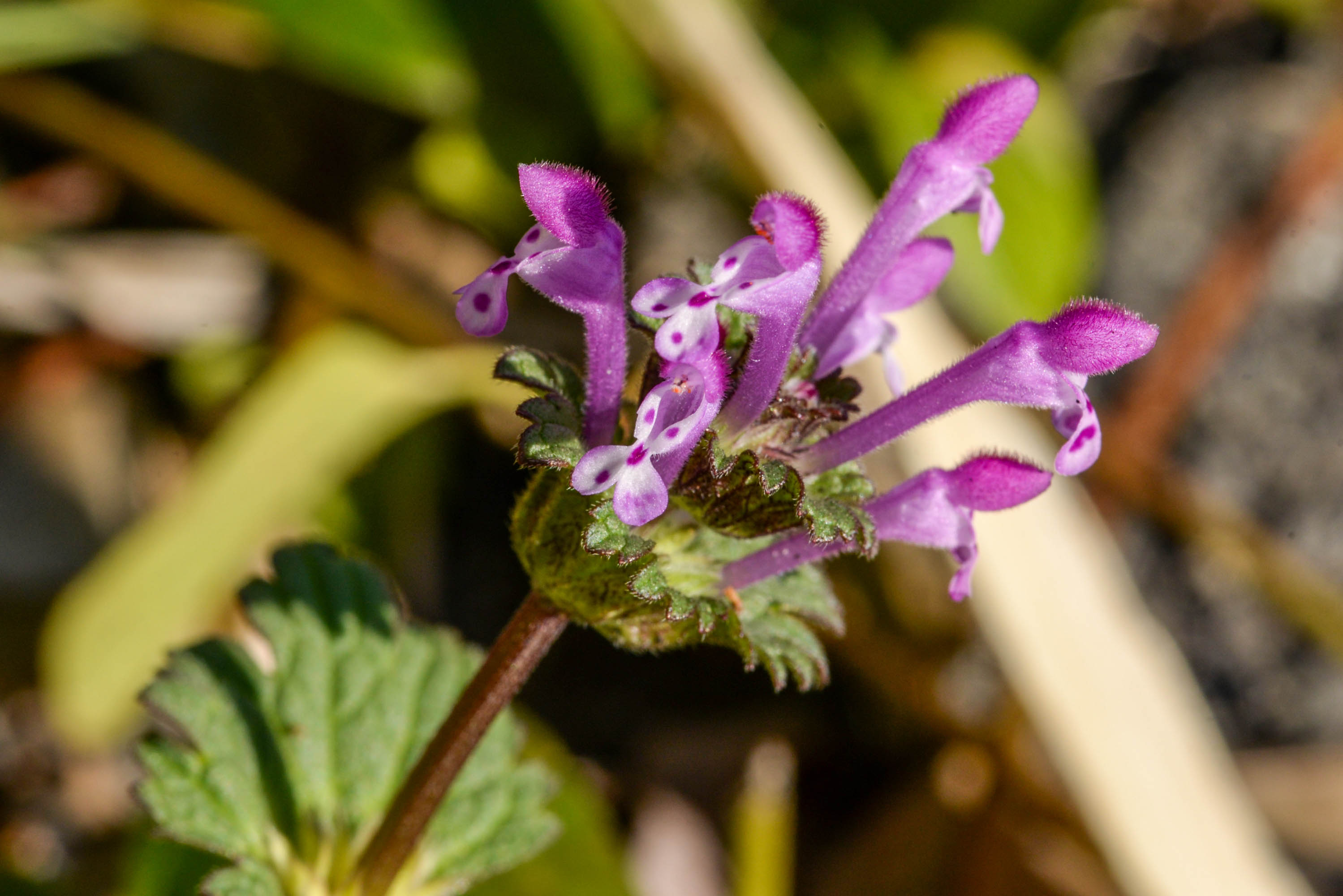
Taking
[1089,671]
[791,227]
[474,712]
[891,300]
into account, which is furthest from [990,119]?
[1089,671]

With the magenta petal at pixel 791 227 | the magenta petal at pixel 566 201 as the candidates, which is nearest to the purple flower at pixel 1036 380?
the magenta petal at pixel 791 227

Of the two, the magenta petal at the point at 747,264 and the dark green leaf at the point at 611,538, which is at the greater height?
the magenta petal at the point at 747,264

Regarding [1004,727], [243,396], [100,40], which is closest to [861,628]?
[1004,727]

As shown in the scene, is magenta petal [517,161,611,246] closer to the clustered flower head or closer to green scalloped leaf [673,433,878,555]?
the clustered flower head

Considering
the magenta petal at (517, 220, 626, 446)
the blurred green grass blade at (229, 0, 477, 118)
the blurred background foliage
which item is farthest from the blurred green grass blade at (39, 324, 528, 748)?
the magenta petal at (517, 220, 626, 446)

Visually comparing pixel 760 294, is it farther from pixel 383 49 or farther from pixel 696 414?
pixel 383 49

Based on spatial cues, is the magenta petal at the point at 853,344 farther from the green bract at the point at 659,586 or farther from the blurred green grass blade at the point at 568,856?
the blurred green grass blade at the point at 568,856
